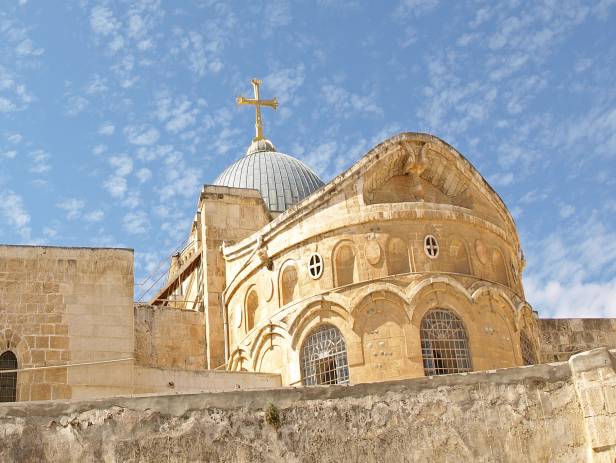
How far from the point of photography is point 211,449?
10.5 m

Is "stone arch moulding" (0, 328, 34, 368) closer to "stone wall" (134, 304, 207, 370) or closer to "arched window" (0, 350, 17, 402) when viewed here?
"arched window" (0, 350, 17, 402)

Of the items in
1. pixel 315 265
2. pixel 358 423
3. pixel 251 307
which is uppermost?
pixel 315 265

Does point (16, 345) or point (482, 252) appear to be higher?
point (482, 252)

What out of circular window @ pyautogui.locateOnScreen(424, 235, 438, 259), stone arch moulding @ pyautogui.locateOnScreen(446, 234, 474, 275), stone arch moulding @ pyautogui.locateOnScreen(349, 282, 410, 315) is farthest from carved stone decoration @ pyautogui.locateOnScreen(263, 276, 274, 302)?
stone arch moulding @ pyautogui.locateOnScreen(446, 234, 474, 275)

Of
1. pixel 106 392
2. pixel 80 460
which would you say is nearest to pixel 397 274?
pixel 106 392

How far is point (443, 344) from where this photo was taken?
20.2 metres

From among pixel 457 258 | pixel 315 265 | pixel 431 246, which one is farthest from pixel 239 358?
pixel 457 258

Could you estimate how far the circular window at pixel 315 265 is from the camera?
21.1 m

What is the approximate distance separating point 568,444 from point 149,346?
47.0ft

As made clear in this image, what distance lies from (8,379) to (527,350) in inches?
451

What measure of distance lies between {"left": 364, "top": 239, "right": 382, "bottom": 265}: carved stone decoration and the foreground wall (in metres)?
9.66

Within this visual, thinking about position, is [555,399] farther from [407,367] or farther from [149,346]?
[149,346]

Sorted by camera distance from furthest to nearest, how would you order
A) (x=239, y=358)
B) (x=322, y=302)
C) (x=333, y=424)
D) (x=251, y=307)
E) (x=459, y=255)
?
1. (x=251, y=307)
2. (x=239, y=358)
3. (x=459, y=255)
4. (x=322, y=302)
5. (x=333, y=424)

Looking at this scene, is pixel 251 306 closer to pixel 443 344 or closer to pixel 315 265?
pixel 315 265
